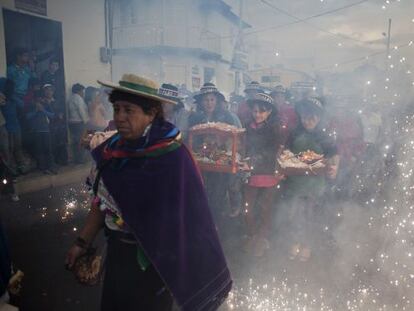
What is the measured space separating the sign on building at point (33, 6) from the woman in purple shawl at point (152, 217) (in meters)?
8.54

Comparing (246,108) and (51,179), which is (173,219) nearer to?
(246,108)

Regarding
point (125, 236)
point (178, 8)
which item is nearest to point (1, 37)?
point (125, 236)

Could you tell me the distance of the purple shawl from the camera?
2.24 m

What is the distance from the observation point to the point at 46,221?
6.04m

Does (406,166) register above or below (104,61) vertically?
below

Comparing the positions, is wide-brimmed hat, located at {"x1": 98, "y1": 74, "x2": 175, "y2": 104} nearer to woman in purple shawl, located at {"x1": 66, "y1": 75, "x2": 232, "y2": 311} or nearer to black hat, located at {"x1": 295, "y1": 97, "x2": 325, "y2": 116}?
woman in purple shawl, located at {"x1": 66, "y1": 75, "x2": 232, "y2": 311}

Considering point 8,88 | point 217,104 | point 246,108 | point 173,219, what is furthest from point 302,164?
point 8,88

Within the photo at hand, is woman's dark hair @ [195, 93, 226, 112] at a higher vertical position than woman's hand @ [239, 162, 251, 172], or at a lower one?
higher

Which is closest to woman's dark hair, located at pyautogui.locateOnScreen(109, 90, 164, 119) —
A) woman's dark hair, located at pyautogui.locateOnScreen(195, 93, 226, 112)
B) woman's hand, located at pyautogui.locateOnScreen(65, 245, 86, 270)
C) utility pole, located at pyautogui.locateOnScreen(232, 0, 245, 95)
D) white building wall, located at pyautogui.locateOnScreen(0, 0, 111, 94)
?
woman's hand, located at pyautogui.locateOnScreen(65, 245, 86, 270)

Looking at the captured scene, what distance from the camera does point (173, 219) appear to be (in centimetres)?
227

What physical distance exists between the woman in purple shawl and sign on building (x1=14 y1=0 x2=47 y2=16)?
8.54m

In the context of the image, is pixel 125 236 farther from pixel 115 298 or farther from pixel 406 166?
pixel 406 166

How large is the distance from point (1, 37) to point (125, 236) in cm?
Result: 846

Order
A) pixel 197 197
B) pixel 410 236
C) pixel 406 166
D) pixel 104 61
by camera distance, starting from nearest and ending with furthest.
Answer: pixel 197 197
pixel 410 236
pixel 406 166
pixel 104 61
